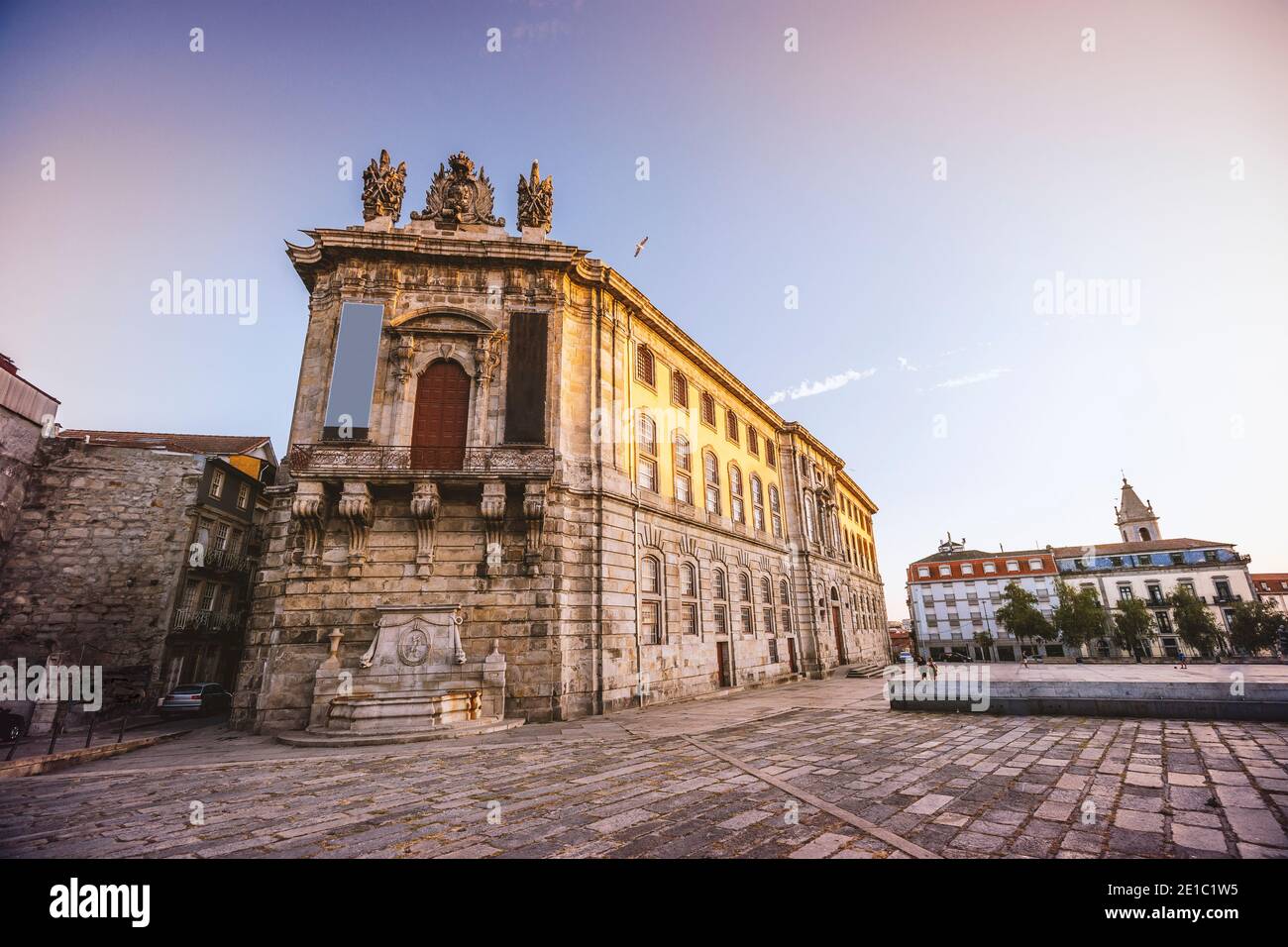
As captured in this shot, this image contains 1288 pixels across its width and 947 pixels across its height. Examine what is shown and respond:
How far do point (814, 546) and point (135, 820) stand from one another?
95.5 ft

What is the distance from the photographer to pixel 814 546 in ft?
97.8

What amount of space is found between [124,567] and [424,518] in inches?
609

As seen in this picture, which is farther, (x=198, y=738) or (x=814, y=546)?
(x=814, y=546)

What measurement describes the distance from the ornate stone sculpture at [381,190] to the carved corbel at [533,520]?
421 inches

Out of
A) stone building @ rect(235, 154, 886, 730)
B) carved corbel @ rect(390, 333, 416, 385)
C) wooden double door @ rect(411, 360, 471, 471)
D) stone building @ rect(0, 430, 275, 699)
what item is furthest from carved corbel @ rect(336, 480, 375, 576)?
stone building @ rect(0, 430, 275, 699)

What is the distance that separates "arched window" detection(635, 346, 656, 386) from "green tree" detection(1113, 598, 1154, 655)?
53.5 meters

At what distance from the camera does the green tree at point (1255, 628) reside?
43281 millimetres

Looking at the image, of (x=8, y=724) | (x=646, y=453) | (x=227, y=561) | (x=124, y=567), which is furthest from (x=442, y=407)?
(x=227, y=561)

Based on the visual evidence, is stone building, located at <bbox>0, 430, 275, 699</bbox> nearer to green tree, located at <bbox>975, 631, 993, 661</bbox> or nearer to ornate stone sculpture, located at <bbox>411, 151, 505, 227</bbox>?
ornate stone sculpture, located at <bbox>411, 151, 505, 227</bbox>

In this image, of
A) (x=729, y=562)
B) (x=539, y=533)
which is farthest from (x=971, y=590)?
(x=539, y=533)

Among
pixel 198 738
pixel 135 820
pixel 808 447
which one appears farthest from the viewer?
pixel 808 447

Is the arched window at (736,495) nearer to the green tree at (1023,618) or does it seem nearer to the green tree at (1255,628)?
the green tree at (1023,618)
